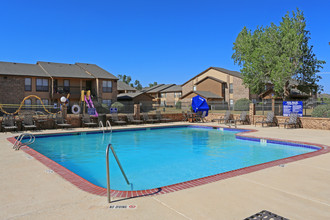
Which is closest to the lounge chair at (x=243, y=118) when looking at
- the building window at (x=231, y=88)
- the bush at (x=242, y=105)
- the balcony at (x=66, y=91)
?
the bush at (x=242, y=105)

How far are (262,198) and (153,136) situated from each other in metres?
12.3

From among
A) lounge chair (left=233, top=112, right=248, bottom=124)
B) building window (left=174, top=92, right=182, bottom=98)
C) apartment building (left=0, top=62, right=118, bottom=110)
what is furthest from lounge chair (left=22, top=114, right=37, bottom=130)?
building window (left=174, top=92, right=182, bottom=98)

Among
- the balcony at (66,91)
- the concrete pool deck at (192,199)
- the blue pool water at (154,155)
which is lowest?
the blue pool water at (154,155)

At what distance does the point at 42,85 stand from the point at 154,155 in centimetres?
2889

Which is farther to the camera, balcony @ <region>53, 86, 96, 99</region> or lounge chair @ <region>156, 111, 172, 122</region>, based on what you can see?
balcony @ <region>53, 86, 96, 99</region>

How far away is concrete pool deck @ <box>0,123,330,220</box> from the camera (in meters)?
3.98

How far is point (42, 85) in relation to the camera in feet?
114

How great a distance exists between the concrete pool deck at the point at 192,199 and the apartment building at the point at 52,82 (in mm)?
30325

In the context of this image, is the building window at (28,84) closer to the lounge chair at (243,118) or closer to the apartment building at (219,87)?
the apartment building at (219,87)

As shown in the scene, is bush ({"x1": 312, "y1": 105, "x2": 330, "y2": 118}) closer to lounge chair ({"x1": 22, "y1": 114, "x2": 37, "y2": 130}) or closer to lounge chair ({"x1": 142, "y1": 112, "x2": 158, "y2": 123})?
lounge chair ({"x1": 142, "y1": 112, "x2": 158, "y2": 123})

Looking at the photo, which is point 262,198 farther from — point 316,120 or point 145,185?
point 316,120

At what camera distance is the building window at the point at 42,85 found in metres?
34.4

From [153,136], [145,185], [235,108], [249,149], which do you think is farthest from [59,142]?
[235,108]

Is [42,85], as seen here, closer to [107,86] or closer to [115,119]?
[107,86]
